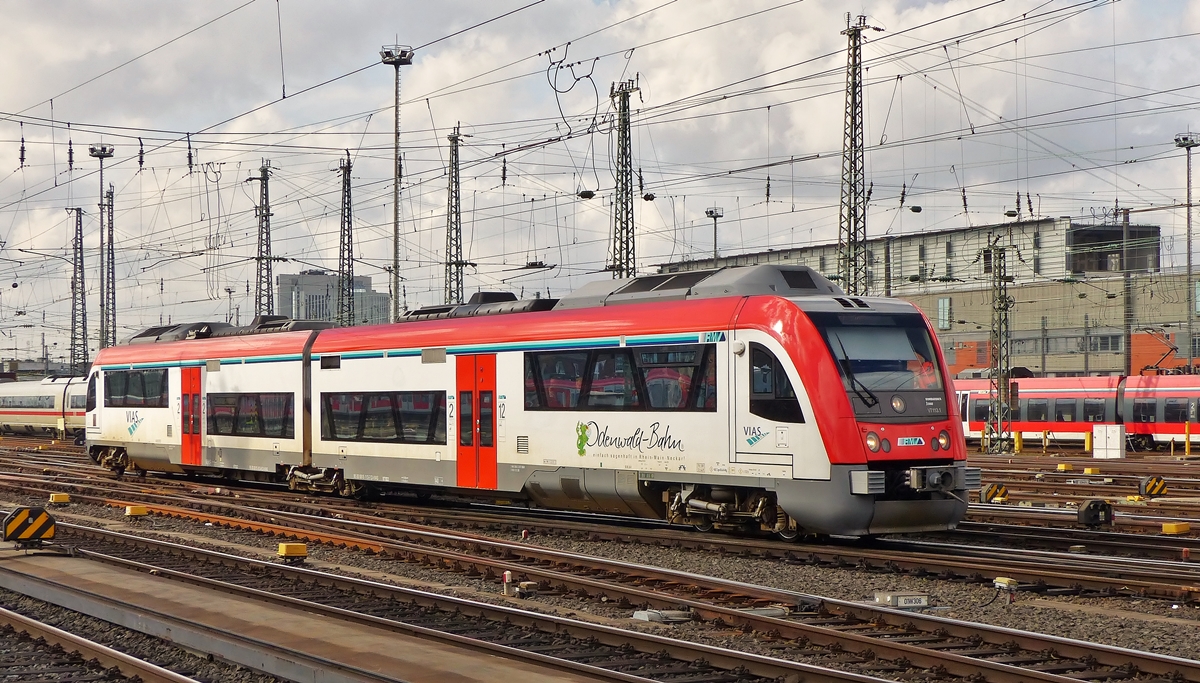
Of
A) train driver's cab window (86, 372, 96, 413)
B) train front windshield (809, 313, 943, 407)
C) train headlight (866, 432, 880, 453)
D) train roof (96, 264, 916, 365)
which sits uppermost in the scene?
train roof (96, 264, 916, 365)

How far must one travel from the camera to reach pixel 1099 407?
156 ft

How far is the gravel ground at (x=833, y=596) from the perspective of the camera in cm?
1038

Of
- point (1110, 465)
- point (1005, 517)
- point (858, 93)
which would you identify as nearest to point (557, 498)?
point (1005, 517)

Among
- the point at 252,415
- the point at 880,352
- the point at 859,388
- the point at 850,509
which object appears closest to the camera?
the point at 850,509

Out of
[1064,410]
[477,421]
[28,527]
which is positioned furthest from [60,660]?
[1064,410]

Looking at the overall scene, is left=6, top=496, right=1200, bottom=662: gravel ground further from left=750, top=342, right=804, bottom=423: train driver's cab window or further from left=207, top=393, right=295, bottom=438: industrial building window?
left=207, top=393, right=295, bottom=438: industrial building window

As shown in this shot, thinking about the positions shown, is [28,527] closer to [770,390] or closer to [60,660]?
[60,660]

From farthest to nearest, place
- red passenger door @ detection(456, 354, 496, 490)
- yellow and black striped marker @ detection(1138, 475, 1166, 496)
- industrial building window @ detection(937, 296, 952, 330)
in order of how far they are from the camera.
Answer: industrial building window @ detection(937, 296, 952, 330)
yellow and black striped marker @ detection(1138, 475, 1166, 496)
red passenger door @ detection(456, 354, 496, 490)

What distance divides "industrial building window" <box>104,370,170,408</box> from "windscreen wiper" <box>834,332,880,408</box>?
1864cm

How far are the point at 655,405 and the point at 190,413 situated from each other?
14.7 meters

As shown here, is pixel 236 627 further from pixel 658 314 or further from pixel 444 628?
pixel 658 314

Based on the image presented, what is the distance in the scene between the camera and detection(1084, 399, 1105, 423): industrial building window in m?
47.5

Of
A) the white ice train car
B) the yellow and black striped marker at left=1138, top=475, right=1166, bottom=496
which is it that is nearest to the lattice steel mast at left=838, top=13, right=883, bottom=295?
the yellow and black striped marker at left=1138, top=475, right=1166, bottom=496

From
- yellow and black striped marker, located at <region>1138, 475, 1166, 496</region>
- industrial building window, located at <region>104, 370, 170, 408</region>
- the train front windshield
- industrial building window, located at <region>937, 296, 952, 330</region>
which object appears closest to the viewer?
the train front windshield
